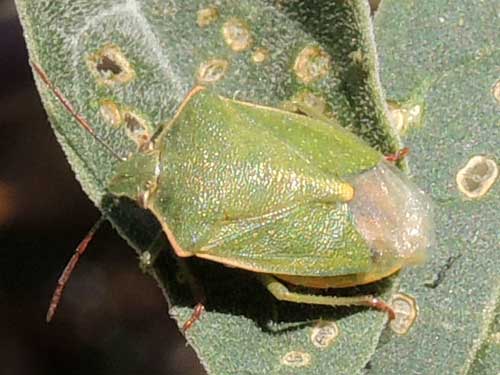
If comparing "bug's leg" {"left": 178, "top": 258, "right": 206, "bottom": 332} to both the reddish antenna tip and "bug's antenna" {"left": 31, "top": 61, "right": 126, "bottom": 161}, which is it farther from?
"bug's antenna" {"left": 31, "top": 61, "right": 126, "bottom": 161}

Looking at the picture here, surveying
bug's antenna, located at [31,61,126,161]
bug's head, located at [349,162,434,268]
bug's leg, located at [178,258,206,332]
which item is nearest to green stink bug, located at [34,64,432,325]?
bug's head, located at [349,162,434,268]

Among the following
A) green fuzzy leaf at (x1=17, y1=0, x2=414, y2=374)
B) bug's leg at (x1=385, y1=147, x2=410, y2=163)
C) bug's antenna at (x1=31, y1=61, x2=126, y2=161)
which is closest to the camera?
bug's antenna at (x1=31, y1=61, x2=126, y2=161)

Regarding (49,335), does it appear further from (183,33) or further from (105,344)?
(183,33)

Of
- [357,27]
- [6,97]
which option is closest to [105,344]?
[6,97]

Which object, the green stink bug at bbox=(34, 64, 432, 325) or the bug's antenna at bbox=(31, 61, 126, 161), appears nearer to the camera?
the bug's antenna at bbox=(31, 61, 126, 161)

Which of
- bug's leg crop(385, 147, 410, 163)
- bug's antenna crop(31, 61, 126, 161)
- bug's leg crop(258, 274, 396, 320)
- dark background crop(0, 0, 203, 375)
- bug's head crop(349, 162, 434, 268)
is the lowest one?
dark background crop(0, 0, 203, 375)

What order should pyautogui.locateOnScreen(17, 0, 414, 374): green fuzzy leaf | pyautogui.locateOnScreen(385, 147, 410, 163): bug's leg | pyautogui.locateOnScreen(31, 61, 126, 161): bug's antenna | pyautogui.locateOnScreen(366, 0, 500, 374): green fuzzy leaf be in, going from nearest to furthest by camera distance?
pyautogui.locateOnScreen(31, 61, 126, 161): bug's antenna, pyautogui.locateOnScreen(17, 0, 414, 374): green fuzzy leaf, pyautogui.locateOnScreen(385, 147, 410, 163): bug's leg, pyautogui.locateOnScreen(366, 0, 500, 374): green fuzzy leaf

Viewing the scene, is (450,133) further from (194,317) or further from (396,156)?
(194,317)

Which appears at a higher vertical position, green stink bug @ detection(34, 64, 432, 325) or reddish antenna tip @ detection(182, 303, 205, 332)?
green stink bug @ detection(34, 64, 432, 325)

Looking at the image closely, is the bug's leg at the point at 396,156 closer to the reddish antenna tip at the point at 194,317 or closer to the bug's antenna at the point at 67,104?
the reddish antenna tip at the point at 194,317
